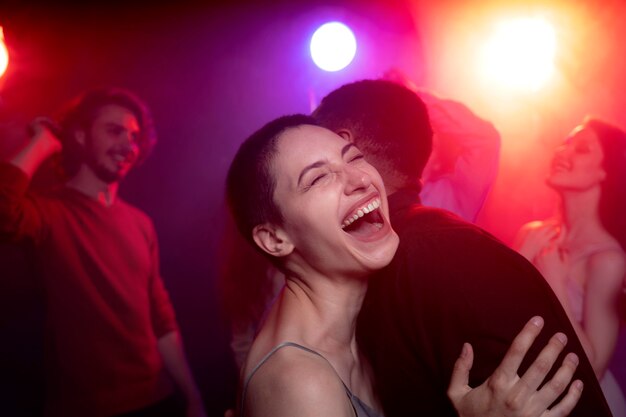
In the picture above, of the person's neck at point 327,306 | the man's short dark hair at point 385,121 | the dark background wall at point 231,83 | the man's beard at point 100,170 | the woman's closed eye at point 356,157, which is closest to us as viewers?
the person's neck at point 327,306

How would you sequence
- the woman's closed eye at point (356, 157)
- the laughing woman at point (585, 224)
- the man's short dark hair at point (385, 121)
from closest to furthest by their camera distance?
1. the woman's closed eye at point (356, 157)
2. the man's short dark hair at point (385, 121)
3. the laughing woman at point (585, 224)

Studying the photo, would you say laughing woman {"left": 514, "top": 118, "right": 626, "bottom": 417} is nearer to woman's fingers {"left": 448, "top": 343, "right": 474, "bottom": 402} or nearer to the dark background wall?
the dark background wall

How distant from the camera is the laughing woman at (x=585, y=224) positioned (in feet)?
9.72

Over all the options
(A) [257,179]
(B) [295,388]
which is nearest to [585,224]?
(A) [257,179]

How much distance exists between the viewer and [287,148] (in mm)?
1482

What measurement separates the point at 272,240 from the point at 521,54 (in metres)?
3.37

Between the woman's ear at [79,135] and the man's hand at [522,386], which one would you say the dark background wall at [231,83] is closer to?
the woman's ear at [79,135]

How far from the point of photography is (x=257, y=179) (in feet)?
4.94

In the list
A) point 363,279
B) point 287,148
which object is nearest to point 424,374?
point 363,279

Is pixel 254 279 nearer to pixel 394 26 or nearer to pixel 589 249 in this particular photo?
pixel 589 249

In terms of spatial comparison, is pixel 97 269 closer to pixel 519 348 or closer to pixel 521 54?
pixel 519 348

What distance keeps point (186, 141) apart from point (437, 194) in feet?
7.01

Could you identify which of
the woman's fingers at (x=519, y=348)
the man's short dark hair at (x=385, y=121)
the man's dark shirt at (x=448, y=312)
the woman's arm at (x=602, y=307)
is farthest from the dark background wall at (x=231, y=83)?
the woman's fingers at (x=519, y=348)

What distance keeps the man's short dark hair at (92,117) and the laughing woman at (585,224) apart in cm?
279
